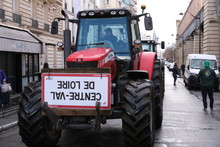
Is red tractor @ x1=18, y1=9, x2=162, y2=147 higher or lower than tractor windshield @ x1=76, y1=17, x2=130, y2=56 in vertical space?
lower

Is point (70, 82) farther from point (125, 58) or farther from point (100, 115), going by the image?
point (125, 58)

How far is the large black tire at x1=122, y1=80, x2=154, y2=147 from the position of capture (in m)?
5.38

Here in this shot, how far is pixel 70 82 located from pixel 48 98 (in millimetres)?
492

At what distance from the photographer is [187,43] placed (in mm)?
58531

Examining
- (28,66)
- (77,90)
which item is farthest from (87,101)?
(28,66)

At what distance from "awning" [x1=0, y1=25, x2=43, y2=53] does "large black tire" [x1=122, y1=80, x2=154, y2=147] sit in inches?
456

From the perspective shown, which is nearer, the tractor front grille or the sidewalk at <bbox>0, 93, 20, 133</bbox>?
the tractor front grille

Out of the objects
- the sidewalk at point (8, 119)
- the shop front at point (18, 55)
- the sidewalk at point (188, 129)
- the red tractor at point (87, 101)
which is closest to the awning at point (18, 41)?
the shop front at point (18, 55)

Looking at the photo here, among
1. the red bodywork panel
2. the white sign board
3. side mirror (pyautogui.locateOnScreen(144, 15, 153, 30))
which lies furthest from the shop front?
the white sign board

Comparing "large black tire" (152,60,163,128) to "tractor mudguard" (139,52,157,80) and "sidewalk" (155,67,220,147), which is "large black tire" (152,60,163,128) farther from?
"tractor mudguard" (139,52,157,80)

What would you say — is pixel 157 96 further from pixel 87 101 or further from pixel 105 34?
pixel 87 101

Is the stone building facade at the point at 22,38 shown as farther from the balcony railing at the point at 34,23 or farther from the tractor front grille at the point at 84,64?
the tractor front grille at the point at 84,64

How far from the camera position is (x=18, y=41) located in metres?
17.3

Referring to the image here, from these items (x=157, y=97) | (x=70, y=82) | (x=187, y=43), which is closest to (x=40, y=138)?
(x=70, y=82)
